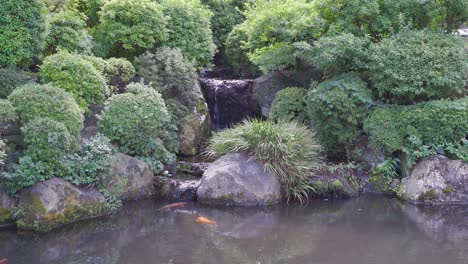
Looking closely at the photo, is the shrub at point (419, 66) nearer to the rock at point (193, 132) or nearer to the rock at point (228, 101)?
the rock at point (228, 101)

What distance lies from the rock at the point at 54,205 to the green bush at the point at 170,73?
12.9 ft

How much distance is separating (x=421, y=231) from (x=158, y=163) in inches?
212

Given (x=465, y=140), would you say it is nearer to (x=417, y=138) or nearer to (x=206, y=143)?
(x=417, y=138)

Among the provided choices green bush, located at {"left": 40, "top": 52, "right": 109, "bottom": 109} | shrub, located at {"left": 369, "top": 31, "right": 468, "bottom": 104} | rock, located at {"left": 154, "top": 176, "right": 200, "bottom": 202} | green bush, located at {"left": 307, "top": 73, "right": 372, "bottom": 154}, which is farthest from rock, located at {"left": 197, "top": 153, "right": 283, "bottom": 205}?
shrub, located at {"left": 369, "top": 31, "right": 468, "bottom": 104}

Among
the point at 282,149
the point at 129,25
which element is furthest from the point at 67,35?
the point at 282,149

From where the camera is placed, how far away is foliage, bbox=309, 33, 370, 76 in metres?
11.6

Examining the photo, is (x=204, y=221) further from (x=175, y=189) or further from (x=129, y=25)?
(x=129, y=25)

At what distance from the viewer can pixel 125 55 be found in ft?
45.2

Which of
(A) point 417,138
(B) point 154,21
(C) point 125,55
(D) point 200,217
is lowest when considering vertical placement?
(D) point 200,217

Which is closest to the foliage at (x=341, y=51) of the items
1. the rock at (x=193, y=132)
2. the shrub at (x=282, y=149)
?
the shrub at (x=282, y=149)

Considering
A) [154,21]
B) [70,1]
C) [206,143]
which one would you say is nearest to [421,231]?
[206,143]

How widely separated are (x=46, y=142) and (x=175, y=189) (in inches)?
110

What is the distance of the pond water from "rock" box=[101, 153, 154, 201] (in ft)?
0.97

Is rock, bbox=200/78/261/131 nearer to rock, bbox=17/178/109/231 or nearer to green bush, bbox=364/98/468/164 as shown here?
green bush, bbox=364/98/468/164
